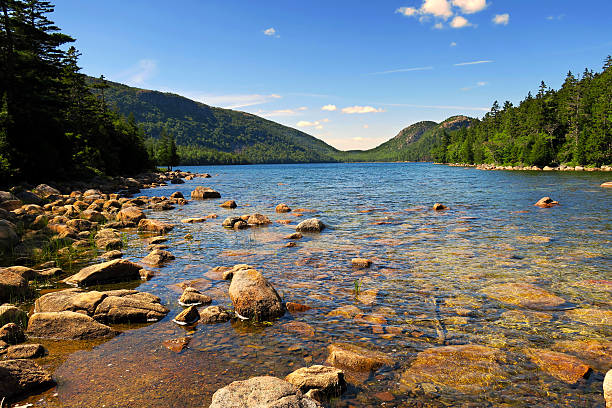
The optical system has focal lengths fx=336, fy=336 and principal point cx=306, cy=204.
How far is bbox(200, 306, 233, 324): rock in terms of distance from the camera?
8.19m

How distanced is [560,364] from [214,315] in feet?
23.6

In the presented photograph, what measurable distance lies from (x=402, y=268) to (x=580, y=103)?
346 ft

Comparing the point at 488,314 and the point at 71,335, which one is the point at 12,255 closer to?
the point at 71,335

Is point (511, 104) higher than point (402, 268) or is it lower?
higher

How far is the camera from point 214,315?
827cm

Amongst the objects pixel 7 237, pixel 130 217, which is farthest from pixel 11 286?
pixel 130 217

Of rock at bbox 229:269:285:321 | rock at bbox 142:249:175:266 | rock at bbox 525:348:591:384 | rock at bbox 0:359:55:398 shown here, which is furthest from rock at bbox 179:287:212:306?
rock at bbox 525:348:591:384

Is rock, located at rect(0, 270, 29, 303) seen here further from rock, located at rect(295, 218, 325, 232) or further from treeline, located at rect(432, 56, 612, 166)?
treeline, located at rect(432, 56, 612, 166)

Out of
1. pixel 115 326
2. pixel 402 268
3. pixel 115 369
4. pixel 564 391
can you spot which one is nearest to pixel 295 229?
pixel 402 268

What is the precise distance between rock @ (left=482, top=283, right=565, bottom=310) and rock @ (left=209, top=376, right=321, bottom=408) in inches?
283

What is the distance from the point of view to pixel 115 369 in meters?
6.17

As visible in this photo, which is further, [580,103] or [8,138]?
[580,103]

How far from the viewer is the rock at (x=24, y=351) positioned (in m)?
6.33

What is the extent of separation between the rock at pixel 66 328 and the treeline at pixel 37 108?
32793mm
